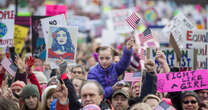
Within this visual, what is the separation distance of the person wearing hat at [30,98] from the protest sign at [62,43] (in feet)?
4.44

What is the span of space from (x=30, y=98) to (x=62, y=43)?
1.58 meters

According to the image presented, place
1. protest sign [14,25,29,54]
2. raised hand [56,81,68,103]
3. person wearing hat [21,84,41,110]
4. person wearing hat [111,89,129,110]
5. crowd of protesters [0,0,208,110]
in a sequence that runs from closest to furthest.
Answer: raised hand [56,81,68,103] → crowd of protesters [0,0,208,110] → person wearing hat [21,84,41,110] → person wearing hat [111,89,129,110] → protest sign [14,25,29,54]

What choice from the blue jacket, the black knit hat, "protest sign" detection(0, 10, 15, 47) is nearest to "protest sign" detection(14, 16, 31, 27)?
"protest sign" detection(0, 10, 15, 47)

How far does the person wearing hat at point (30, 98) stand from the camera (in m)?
6.79

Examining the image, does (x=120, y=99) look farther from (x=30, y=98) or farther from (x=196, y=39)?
(x=196, y=39)

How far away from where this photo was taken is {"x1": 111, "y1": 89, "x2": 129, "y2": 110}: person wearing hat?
7281 mm

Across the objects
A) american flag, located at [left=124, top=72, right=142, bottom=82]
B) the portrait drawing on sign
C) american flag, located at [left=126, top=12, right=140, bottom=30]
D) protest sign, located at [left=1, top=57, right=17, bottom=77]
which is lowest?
american flag, located at [left=124, top=72, right=142, bottom=82]

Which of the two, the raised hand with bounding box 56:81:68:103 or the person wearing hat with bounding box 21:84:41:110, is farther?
the person wearing hat with bounding box 21:84:41:110

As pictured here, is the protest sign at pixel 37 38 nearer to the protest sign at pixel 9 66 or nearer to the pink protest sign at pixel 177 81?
the protest sign at pixel 9 66

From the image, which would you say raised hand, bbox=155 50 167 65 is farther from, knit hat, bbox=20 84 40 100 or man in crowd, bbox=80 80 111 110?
knit hat, bbox=20 84 40 100

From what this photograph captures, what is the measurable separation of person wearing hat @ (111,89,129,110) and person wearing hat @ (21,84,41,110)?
1.02m

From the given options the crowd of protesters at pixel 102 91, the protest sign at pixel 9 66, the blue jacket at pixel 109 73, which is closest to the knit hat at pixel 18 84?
the crowd of protesters at pixel 102 91

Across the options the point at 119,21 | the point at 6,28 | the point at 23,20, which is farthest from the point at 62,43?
the point at 119,21

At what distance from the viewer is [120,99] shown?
288 inches
